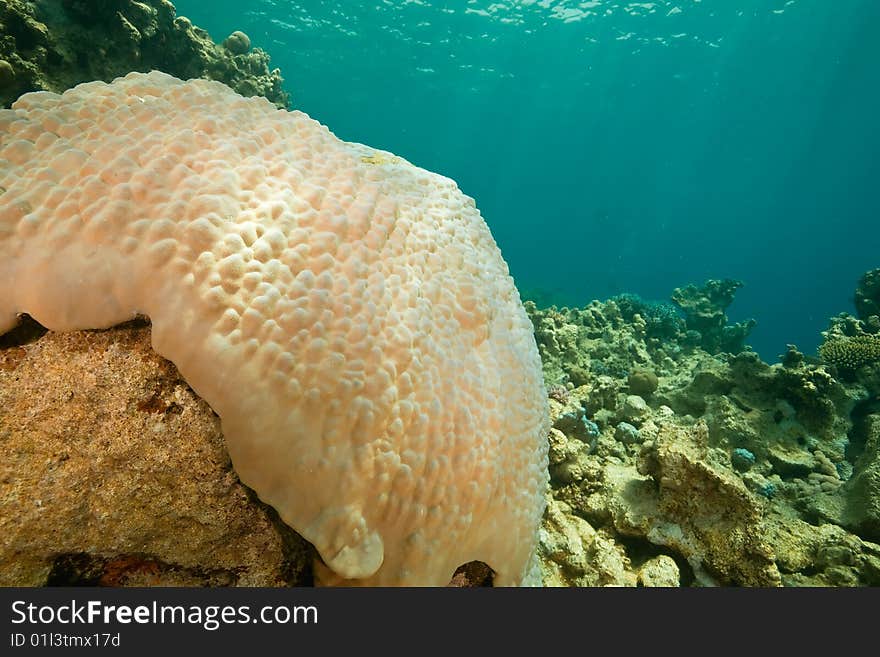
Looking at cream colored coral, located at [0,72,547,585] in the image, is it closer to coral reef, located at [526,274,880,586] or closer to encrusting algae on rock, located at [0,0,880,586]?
encrusting algae on rock, located at [0,0,880,586]

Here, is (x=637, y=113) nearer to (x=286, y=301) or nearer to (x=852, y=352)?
(x=852, y=352)

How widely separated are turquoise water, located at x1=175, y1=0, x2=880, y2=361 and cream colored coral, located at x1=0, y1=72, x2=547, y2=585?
33943 mm

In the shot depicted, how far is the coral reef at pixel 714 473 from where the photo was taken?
9.71 ft

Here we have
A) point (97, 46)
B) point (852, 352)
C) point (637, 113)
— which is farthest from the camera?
point (637, 113)

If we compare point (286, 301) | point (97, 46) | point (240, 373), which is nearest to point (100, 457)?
point (240, 373)

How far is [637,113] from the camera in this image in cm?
5572

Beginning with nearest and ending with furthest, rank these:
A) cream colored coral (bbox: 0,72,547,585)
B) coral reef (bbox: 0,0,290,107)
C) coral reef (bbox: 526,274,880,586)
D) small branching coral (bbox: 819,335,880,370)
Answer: cream colored coral (bbox: 0,72,547,585) < coral reef (bbox: 526,274,880,586) < coral reef (bbox: 0,0,290,107) < small branching coral (bbox: 819,335,880,370)

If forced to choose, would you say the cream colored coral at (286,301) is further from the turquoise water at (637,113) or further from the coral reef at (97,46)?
the turquoise water at (637,113)

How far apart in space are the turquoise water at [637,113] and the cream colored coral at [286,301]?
33943mm

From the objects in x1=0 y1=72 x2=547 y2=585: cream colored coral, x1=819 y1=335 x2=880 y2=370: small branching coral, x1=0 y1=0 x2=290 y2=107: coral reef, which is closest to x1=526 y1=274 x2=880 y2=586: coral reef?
x1=819 y1=335 x2=880 y2=370: small branching coral

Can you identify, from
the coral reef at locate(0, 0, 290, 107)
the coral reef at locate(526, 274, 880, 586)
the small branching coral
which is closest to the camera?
the coral reef at locate(526, 274, 880, 586)

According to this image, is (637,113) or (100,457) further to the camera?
(637,113)

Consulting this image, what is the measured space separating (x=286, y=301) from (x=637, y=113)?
6674 cm

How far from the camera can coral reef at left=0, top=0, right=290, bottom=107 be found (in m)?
4.52
